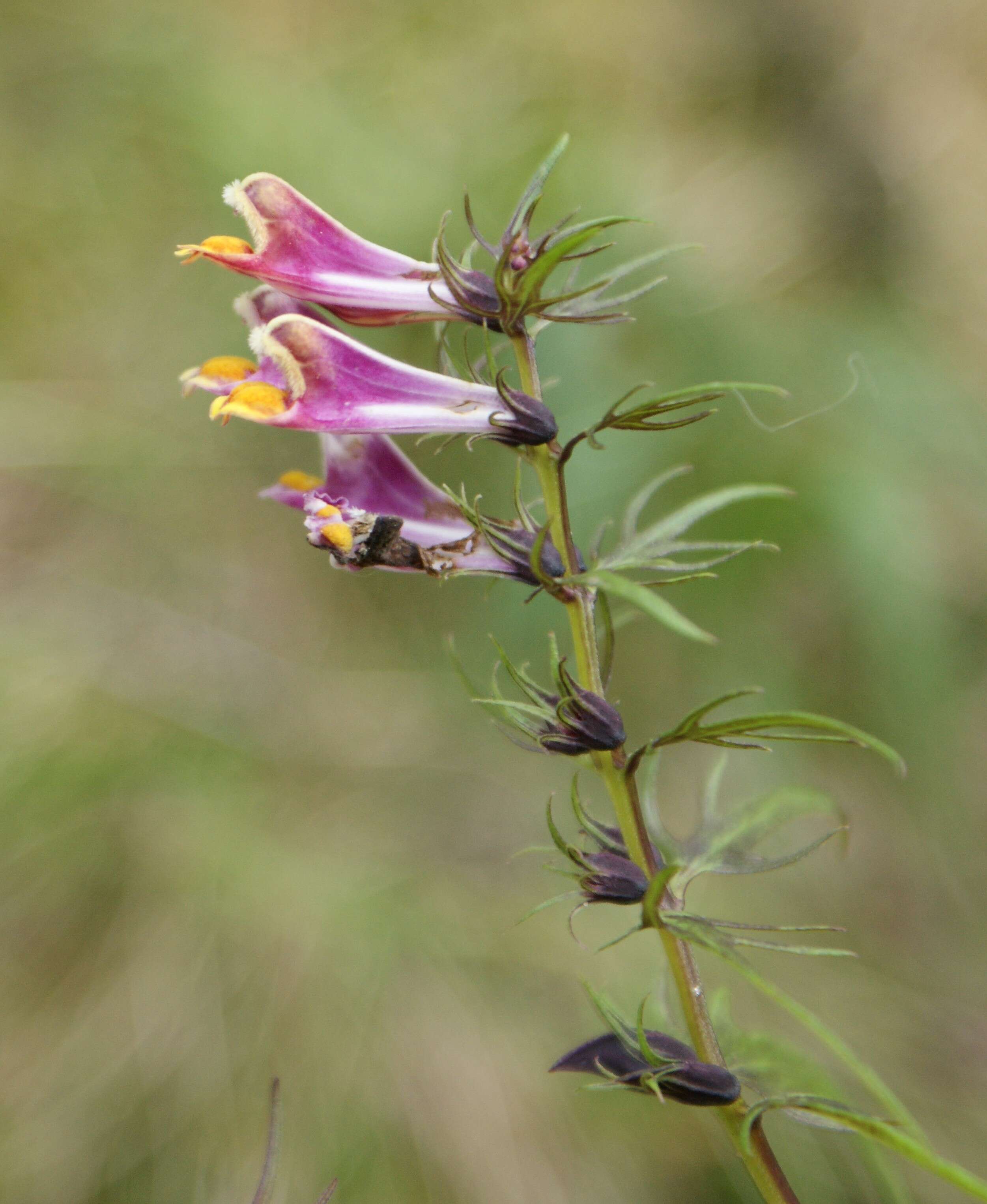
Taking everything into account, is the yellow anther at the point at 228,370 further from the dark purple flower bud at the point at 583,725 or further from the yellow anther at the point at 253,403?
the dark purple flower bud at the point at 583,725

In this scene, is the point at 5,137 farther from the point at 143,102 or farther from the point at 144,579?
the point at 144,579

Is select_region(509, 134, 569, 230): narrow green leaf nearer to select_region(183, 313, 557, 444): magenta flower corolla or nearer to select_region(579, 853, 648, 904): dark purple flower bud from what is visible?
select_region(183, 313, 557, 444): magenta flower corolla

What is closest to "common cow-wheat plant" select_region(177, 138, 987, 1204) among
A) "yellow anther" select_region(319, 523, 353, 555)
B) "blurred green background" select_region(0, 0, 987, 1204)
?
"yellow anther" select_region(319, 523, 353, 555)

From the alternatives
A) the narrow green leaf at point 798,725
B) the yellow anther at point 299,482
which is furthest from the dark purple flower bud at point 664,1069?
the yellow anther at point 299,482

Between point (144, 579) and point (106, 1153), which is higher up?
point (144, 579)

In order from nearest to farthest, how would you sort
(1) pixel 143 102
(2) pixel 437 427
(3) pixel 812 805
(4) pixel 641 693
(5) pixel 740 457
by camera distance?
(2) pixel 437 427 → (3) pixel 812 805 → (5) pixel 740 457 → (4) pixel 641 693 → (1) pixel 143 102

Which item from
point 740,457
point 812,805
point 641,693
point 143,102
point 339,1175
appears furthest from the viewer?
point 143,102

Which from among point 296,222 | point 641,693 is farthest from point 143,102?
point 296,222
